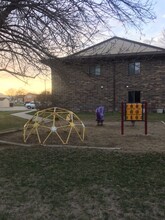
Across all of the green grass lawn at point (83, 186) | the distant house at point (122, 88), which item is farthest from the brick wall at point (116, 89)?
the green grass lawn at point (83, 186)

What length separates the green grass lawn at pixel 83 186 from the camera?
4789 mm

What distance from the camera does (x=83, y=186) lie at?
5.83 meters

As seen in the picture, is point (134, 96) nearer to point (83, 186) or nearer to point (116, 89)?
point (116, 89)

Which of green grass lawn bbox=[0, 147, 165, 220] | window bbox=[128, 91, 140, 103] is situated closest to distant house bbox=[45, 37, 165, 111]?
window bbox=[128, 91, 140, 103]

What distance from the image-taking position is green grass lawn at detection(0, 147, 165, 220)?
4789 mm

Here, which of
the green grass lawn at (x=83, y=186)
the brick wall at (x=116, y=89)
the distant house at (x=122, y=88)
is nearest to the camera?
the green grass lawn at (x=83, y=186)

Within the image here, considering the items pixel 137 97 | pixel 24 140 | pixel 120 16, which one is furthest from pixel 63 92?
pixel 120 16

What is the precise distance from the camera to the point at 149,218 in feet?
14.9

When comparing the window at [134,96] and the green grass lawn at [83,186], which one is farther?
the window at [134,96]

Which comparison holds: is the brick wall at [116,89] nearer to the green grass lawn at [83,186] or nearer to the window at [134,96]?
the window at [134,96]

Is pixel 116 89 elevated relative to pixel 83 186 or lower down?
elevated

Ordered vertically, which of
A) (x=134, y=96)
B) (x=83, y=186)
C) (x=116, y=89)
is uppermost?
(x=116, y=89)

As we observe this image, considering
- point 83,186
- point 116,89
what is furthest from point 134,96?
point 83,186

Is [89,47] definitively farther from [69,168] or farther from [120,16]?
[69,168]
